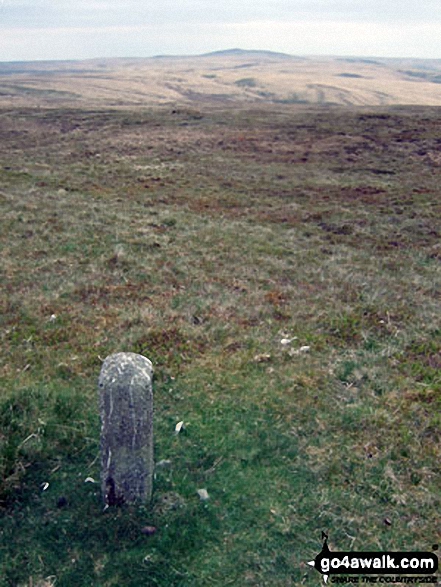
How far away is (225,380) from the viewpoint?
7219 mm

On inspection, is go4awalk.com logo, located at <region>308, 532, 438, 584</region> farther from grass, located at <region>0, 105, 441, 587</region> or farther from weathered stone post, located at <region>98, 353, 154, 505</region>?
weathered stone post, located at <region>98, 353, 154, 505</region>

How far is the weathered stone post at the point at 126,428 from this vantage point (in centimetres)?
456

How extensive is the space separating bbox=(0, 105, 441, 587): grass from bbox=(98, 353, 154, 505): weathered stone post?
255 millimetres

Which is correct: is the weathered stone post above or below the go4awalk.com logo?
above

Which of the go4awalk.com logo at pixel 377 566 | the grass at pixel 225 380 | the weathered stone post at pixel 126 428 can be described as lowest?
the go4awalk.com logo at pixel 377 566

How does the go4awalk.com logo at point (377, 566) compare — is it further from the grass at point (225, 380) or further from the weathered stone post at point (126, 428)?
the weathered stone post at point (126, 428)

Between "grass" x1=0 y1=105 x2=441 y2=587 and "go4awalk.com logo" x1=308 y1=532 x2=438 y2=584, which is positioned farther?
"grass" x1=0 y1=105 x2=441 y2=587

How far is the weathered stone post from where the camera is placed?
456 centimetres

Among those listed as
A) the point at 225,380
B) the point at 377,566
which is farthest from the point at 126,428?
the point at 225,380

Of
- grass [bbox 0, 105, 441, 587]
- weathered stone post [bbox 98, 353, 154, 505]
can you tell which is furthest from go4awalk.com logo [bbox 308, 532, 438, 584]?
weathered stone post [bbox 98, 353, 154, 505]

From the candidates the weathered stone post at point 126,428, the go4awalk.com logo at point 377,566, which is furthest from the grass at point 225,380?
the weathered stone post at point 126,428

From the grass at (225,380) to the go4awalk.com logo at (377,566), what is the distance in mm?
103

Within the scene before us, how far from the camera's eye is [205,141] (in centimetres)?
3303

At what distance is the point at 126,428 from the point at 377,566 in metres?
2.62
